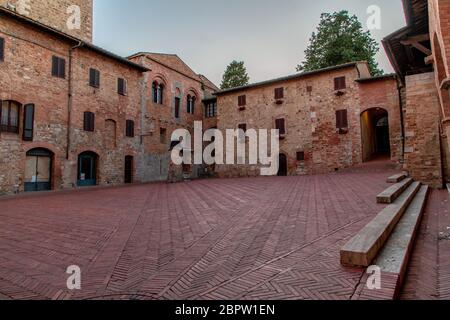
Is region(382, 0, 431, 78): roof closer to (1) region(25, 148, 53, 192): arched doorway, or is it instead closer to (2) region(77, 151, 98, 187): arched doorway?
(2) region(77, 151, 98, 187): arched doorway

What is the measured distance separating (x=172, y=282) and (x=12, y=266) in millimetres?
2041

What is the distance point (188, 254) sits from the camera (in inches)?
136

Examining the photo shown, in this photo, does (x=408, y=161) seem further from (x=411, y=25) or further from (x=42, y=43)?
(x=42, y=43)

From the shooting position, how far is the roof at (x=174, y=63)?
21.3 meters

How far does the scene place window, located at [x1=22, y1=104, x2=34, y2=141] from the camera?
43.0ft

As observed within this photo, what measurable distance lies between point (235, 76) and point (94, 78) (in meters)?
17.9

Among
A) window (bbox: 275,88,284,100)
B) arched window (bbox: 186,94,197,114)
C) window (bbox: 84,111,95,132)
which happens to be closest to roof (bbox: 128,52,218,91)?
arched window (bbox: 186,94,197,114)

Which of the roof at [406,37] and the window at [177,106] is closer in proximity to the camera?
the roof at [406,37]

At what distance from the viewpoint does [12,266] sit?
10.3 feet

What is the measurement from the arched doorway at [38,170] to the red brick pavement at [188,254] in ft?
28.2

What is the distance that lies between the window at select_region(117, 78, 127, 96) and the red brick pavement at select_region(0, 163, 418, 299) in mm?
13886

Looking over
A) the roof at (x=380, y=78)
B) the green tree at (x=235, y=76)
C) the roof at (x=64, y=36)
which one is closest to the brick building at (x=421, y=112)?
the roof at (x=380, y=78)

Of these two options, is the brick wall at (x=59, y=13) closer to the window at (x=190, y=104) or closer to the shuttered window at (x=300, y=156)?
the window at (x=190, y=104)
